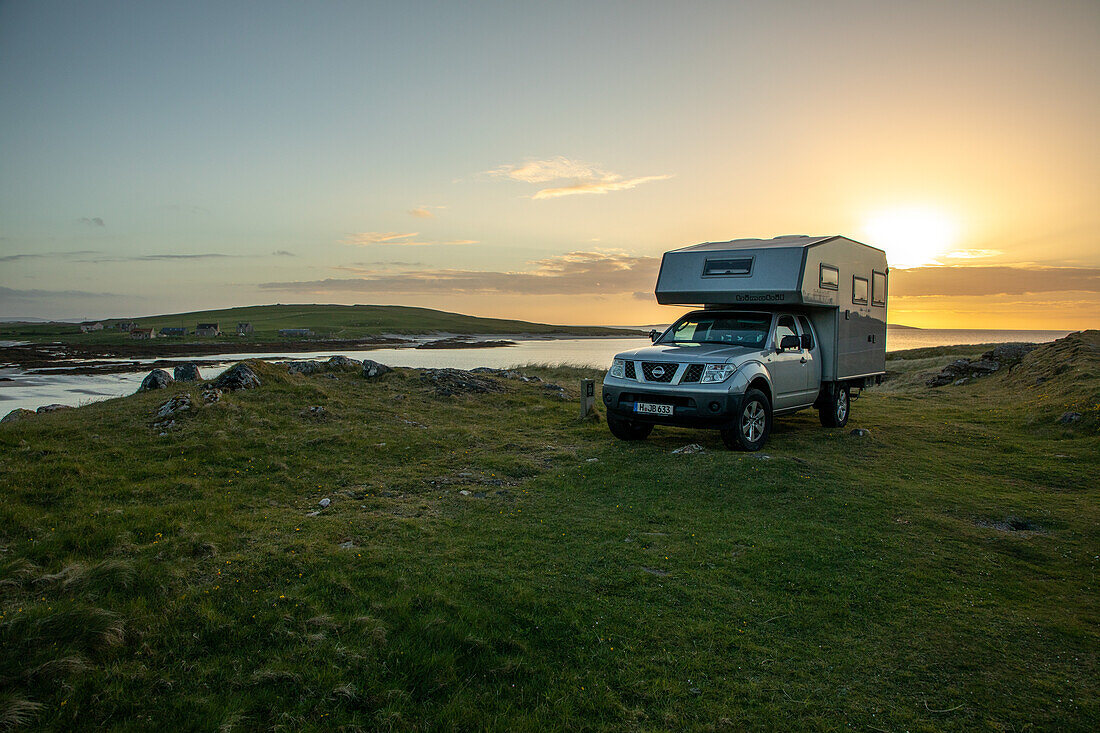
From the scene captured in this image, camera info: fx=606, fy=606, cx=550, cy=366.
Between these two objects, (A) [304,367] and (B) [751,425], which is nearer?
(B) [751,425]

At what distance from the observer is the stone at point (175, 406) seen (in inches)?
458

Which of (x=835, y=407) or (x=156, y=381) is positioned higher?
(x=156, y=381)

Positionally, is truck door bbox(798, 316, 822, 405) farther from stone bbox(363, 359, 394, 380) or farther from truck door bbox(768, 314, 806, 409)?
stone bbox(363, 359, 394, 380)

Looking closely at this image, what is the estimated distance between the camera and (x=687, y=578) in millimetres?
5461

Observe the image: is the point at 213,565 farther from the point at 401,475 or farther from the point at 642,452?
the point at 642,452

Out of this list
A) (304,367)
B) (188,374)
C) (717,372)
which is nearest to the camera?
(717,372)

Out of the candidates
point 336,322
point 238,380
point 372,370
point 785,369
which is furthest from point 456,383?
point 336,322

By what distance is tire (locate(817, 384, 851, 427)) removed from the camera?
43.6ft

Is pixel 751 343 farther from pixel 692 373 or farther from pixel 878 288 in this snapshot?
pixel 878 288

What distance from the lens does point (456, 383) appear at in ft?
58.8

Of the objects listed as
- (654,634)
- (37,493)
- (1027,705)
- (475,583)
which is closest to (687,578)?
(654,634)

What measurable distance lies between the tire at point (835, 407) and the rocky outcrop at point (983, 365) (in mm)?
13574

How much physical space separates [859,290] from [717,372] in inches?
225

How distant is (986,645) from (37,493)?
32.1 ft
